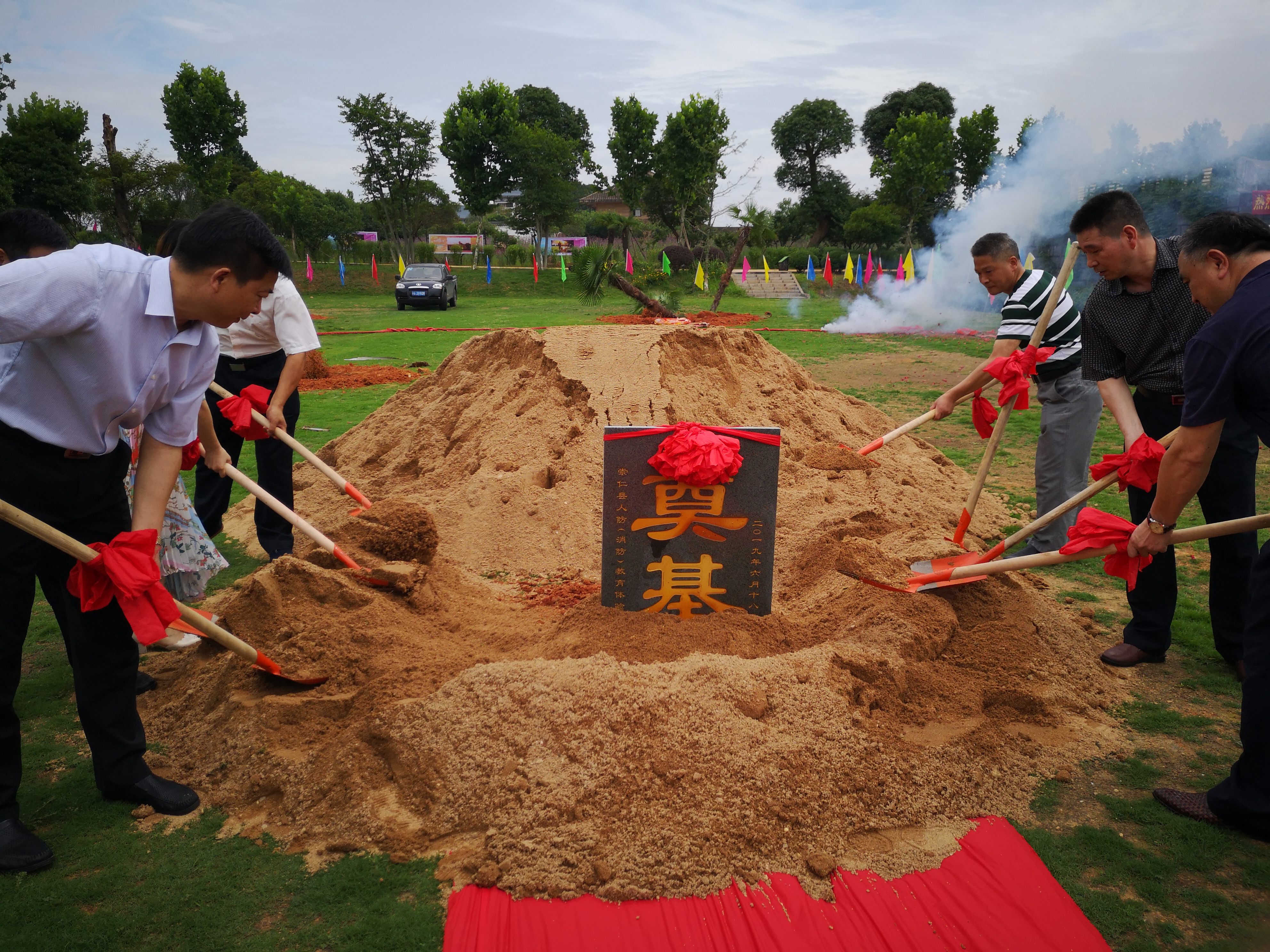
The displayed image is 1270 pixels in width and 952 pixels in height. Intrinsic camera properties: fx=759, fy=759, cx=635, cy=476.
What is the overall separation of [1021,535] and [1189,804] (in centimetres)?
118

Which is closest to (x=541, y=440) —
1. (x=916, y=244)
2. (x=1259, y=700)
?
(x=1259, y=700)

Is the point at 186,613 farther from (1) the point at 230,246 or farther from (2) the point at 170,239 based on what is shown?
(2) the point at 170,239

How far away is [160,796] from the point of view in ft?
7.56

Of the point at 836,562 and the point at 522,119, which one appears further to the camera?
the point at 522,119

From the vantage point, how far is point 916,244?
3089cm

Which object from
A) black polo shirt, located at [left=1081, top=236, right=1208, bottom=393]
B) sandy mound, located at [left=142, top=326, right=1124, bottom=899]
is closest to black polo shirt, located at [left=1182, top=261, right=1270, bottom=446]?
black polo shirt, located at [left=1081, top=236, right=1208, bottom=393]

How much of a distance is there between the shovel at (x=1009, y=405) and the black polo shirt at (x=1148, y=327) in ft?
0.86

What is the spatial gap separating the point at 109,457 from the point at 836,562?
2.98 metres

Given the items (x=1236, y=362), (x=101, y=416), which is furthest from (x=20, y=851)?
(x=1236, y=362)

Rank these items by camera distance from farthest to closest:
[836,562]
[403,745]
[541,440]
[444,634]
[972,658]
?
[541,440], [836,562], [444,634], [972,658], [403,745]

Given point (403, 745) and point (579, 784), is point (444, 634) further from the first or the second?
point (579, 784)

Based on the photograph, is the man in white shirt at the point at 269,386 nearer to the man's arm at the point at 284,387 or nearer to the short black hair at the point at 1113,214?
the man's arm at the point at 284,387

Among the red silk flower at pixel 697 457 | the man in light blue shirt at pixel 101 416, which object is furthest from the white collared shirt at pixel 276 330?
the red silk flower at pixel 697 457

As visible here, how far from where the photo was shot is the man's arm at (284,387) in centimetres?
375
